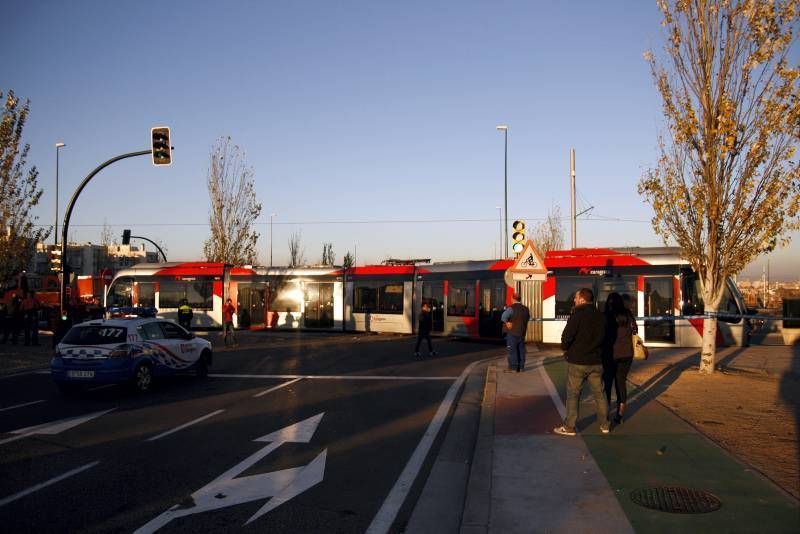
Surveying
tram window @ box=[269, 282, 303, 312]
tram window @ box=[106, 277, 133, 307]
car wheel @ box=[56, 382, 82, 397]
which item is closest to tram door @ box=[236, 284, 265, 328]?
tram window @ box=[269, 282, 303, 312]

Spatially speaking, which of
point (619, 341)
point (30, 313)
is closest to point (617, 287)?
point (619, 341)

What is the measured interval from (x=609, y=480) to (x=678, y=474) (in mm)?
765

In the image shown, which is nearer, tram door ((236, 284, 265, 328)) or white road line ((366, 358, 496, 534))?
white road line ((366, 358, 496, 534))

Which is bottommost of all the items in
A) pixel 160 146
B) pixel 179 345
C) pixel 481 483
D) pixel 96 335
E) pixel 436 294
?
pixel 481 483

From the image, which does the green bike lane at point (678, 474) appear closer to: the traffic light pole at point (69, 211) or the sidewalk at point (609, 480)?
the sidewalk at point (609, 480)

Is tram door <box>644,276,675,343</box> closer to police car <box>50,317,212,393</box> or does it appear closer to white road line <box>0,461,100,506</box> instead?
police car <box>50,317,212,393</box>

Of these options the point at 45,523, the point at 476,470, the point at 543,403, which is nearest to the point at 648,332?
the point at 543,403

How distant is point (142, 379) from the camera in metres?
13.7

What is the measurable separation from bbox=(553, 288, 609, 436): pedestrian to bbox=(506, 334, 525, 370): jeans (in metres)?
6.57

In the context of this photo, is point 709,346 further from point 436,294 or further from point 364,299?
point 364,299

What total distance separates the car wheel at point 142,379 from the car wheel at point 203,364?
1.83m

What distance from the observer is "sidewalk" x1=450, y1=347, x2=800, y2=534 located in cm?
552

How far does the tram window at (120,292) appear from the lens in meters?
34.0

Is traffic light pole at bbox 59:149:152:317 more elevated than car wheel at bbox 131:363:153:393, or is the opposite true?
traffic light pole at bbox 59:149:152:317
